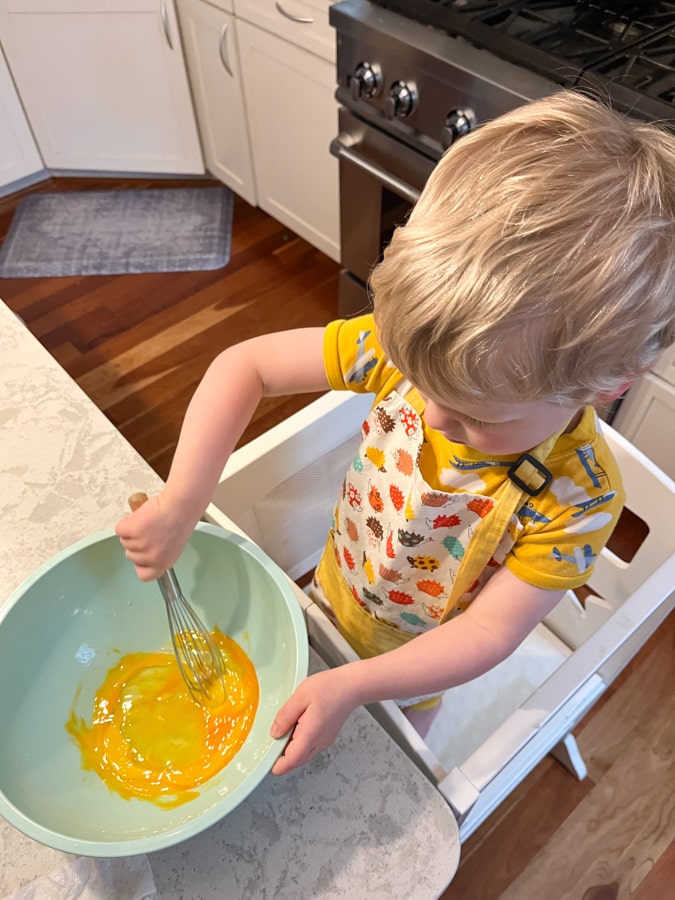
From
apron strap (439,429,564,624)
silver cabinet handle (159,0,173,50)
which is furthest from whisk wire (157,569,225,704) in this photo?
silver cabinet handle (159,0,173,50)

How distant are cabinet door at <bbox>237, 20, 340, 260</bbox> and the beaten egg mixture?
4.31ft

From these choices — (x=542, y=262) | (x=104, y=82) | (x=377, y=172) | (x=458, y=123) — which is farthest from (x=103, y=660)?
(x=104, y=82)

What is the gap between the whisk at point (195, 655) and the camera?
59 centimetres

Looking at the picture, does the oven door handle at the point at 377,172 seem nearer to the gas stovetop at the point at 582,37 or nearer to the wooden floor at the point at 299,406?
the gas stovetop at the point at 582,37

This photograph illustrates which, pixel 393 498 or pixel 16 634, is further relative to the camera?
pixel 393 498

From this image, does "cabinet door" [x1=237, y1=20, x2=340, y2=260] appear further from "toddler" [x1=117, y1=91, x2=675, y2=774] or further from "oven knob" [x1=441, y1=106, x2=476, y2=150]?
"toddler" [x1=117, y1=91, x2=675, y2=774]

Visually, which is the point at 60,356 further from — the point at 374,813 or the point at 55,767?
the point at 374,813

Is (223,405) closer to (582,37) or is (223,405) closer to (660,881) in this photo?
(582,37)

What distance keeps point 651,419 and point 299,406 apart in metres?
0.76

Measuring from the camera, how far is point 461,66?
1.03 meters

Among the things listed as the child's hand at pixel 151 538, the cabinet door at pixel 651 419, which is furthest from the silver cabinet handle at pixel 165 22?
the child's hand at pixel 151 538

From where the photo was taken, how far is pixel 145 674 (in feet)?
2.05

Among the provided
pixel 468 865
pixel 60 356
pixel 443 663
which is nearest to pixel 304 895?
pixel 443 663

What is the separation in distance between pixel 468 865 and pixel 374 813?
2.32 ft
